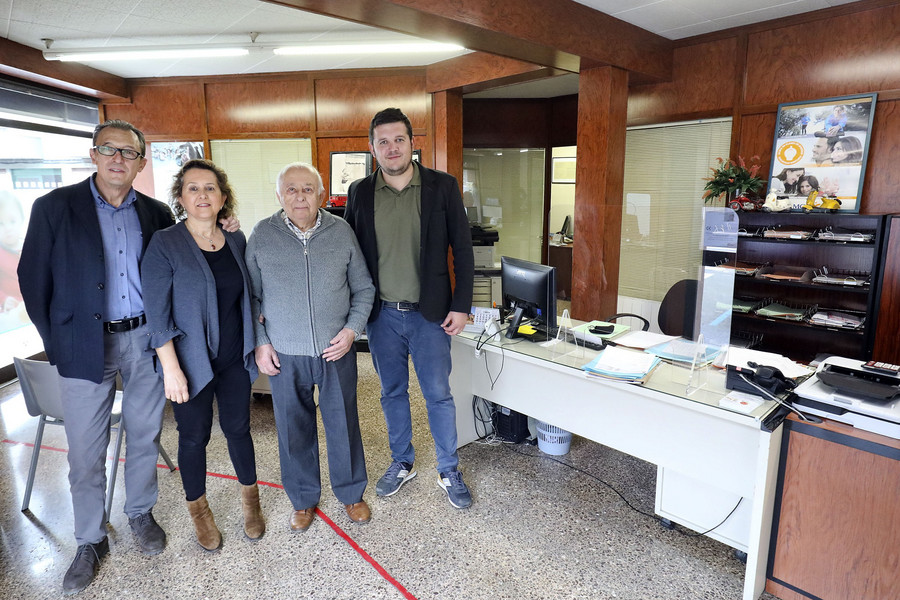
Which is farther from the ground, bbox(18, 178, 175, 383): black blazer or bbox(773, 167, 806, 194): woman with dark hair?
bbox(773, 167, 806, 194): woman with dark hair

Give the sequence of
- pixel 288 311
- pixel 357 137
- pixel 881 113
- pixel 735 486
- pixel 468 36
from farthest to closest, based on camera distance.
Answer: pixel 357 137
pixel 881 113
pixel 468 36
pixel 288 311
pixel 735 486

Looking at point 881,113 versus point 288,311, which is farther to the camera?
point 881,113

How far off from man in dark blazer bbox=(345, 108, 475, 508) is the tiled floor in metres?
0.31

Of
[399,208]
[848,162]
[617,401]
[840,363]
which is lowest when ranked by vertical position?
[617,401]

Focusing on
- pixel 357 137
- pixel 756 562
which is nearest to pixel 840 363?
pixel 756 562

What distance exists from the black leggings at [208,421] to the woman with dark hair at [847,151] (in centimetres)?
449

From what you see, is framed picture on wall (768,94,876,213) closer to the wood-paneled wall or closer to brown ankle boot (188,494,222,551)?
the wood-paneled wall

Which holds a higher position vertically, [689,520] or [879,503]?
[879,503]

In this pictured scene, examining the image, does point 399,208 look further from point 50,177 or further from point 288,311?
point 50,177

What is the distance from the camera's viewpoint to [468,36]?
351 centimetres

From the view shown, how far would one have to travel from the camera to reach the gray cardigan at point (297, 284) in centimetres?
233

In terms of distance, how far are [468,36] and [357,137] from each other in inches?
113

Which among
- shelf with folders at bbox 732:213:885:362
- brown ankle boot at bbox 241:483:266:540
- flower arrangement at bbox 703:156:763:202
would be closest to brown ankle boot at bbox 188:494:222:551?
brown ankle boot at bbox 241:483:266:540

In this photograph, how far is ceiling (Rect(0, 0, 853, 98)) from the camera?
391cm
